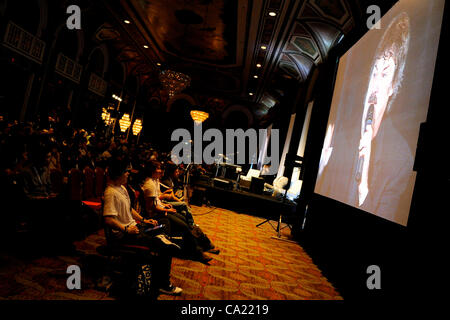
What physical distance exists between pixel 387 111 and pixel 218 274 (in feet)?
9.47

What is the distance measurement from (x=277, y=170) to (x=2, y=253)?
1090 cm

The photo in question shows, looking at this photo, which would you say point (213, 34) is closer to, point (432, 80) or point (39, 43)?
point (39, 43)

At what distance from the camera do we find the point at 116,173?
112 inches

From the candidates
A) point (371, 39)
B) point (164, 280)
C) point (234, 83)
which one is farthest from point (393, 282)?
point (234, 83)

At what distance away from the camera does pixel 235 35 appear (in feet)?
32.0

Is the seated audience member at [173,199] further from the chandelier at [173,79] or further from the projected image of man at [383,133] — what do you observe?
the chandelier at [173,79]

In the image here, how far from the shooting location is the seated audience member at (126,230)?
2701 millimetres

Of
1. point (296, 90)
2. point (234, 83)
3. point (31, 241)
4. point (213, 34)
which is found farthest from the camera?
point (234, 83)

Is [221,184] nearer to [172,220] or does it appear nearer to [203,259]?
[172,220]

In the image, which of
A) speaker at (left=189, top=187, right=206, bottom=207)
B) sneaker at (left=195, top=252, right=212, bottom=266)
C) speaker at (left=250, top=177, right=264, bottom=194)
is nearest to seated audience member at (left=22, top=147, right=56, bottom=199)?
sneaker at (left=195, top=252, right=212, bottom=266)

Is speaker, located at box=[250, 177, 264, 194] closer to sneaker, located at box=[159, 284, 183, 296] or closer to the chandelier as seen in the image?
the chandelier

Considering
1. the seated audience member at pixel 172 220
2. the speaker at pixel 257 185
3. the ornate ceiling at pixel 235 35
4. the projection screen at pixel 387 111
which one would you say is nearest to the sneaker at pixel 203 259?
the seated audience member at pixel 172 220

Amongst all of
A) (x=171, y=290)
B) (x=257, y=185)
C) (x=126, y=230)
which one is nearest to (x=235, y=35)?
(x=257, y=185)

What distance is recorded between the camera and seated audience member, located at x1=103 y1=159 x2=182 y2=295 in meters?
2.70
